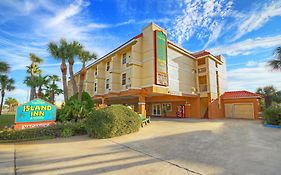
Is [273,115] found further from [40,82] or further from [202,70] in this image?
[40,82]

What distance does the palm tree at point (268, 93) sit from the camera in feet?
82.6

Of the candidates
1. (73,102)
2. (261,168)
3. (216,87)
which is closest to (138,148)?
(261,168)

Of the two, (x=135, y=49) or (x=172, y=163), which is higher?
(x=135, y=49)

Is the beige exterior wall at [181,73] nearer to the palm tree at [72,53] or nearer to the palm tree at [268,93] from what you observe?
the palm tree at [72,53]

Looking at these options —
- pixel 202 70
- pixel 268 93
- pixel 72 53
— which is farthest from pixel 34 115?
pixel 268 93

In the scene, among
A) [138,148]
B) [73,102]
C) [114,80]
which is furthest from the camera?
[114,80]

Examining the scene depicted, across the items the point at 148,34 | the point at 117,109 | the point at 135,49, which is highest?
the point at 148,34

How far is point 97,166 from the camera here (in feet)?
16.1

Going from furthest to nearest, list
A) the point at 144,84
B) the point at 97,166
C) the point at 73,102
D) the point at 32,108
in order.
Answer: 1. the point at 144,84
2. the point at 73,102
3. the point at 32,108
4. the point at 97,166

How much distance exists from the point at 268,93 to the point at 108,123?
98.0 feet

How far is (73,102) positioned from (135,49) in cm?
964

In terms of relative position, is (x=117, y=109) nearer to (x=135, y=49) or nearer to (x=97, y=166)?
(x=97, y=166)

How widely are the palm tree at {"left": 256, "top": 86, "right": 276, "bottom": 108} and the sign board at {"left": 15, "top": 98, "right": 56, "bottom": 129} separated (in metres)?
30.3

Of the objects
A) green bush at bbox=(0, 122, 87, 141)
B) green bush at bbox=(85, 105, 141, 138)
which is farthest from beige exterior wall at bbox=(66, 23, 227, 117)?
green bush at bbox=(0, 122, 87, 141)
